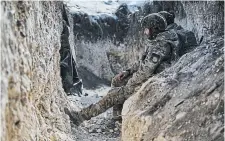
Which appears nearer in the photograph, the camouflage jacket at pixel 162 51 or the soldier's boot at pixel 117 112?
the camouflage jacket at pixel 162 51

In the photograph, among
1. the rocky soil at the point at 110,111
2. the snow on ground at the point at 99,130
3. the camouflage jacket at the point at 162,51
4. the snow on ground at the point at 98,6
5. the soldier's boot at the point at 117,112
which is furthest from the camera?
the snow on ground at the point at 98,6

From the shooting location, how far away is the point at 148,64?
14.3 ft

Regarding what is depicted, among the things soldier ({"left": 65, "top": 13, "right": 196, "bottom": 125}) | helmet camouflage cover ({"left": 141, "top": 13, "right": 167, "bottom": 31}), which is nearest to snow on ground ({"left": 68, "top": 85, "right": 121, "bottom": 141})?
soldier ({"left": 65, "top": 13, "right": 196, "bottom": 125})

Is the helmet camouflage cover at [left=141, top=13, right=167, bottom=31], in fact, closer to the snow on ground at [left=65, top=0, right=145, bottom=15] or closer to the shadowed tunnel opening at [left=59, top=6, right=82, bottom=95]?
the shadowed tunnel opening at [left=59, top=6, right=82, bottom=95]

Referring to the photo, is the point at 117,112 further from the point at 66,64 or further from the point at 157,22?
the point at 66,64

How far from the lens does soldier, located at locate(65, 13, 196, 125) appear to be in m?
4.36

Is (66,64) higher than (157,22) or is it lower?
lower

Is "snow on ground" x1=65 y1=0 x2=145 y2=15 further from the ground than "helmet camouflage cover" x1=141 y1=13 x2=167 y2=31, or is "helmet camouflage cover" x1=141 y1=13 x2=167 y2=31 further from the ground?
"helmet camouflage cover" x1=141 y1=13 x2=167 y2=31

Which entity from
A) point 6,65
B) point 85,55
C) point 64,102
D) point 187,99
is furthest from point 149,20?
point 85,55

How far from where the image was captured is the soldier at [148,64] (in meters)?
4.36

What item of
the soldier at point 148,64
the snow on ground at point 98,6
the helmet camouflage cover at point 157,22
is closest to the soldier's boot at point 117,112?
the soldier at point 148,64

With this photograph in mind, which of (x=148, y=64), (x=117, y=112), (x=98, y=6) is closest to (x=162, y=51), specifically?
(x=148, y=64)

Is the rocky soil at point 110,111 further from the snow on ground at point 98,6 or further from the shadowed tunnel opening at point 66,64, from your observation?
the snow on ground at point 98,6

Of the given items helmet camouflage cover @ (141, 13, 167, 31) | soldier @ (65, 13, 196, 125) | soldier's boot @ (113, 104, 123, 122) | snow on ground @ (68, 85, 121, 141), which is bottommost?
snow on ground @ (68, 85, 121, 141)
